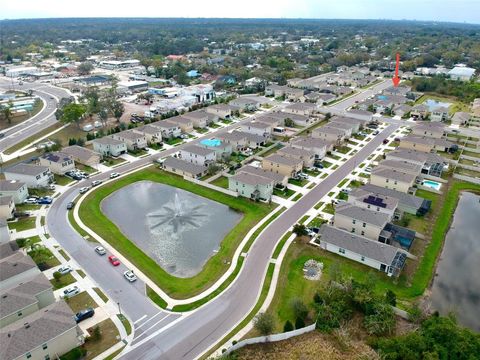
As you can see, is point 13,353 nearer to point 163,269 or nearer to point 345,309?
point 163,269

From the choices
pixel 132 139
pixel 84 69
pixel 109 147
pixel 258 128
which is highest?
pixel 84 69

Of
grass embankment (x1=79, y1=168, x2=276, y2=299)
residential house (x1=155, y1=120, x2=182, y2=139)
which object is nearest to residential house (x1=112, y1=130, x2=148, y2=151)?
residential house (x1=155, y1=120, x2=182, y2=139)

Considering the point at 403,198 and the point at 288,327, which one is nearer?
the point at 288,327

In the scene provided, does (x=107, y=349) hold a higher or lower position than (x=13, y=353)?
lower

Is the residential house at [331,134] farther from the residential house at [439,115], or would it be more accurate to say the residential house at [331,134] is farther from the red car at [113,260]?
the red car at [113,260]

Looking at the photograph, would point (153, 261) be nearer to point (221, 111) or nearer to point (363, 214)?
point (363, 214)

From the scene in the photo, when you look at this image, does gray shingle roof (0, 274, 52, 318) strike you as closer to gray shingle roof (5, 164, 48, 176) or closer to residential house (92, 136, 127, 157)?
gray shingle roof (5, 164, 48, 176)

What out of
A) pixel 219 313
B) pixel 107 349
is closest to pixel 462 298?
pixel 219 313

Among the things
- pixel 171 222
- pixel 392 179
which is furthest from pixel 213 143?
pixel 392 179

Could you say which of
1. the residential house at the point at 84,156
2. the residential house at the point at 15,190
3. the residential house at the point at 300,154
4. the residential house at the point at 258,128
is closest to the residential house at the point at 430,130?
the residential house at the point at 300,154
